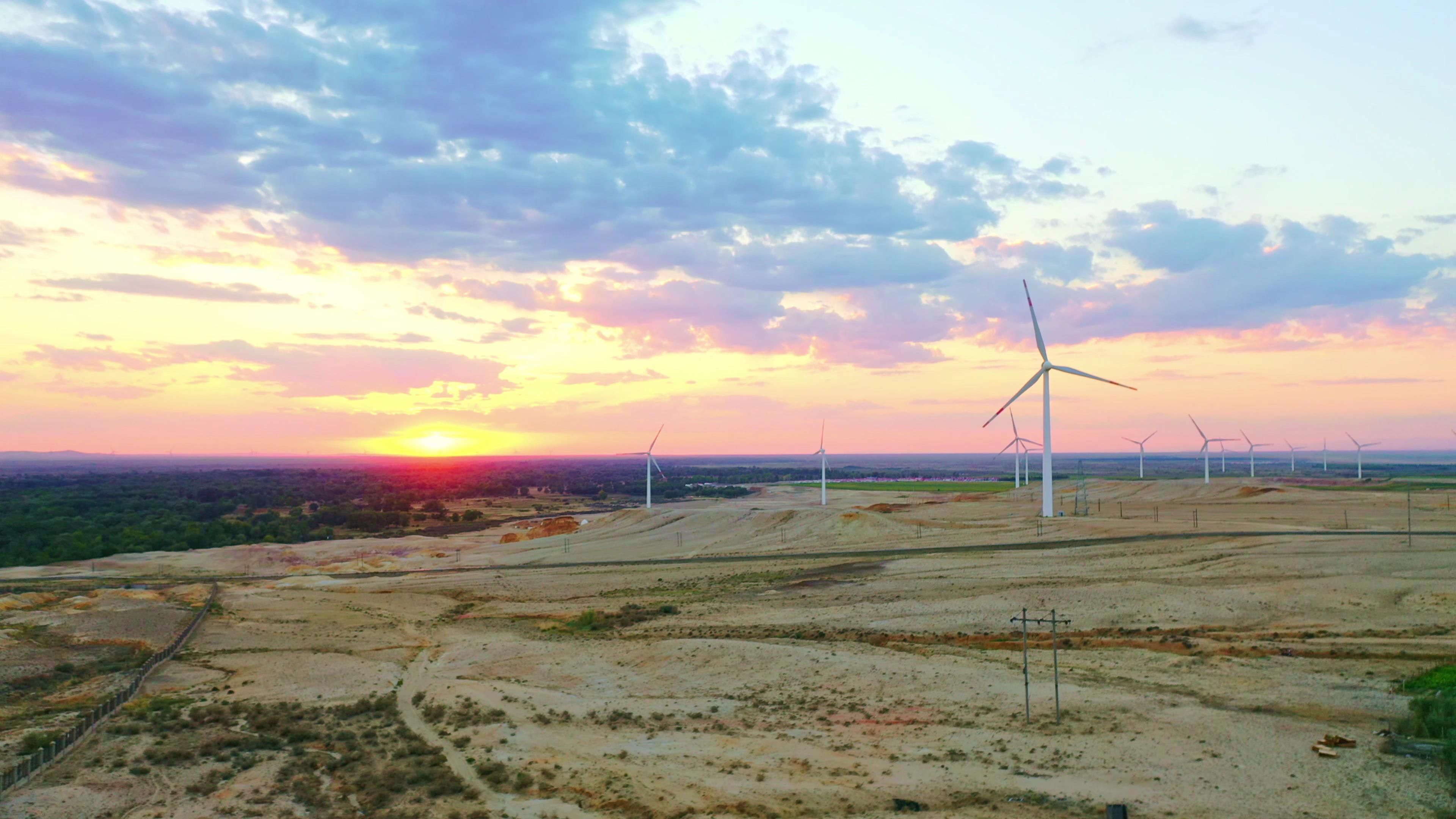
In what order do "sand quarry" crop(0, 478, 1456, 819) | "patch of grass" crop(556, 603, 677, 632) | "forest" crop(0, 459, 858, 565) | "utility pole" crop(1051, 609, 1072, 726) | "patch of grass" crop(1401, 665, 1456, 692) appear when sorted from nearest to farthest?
"sand quarry" crop(0, 478, 1456, 819) → "utility pole" crop(1051, 609, 1072, 726) → "patch of grass" crop(1401, 665, 1456, 692) → "patch of grass" crop(556, 603, 677, 632) → "forest" crop(0, 459, 858, 565)

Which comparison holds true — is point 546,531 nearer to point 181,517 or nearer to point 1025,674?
point 181,517

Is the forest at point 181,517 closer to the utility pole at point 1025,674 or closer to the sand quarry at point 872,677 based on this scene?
the sand quarry at point 872,677

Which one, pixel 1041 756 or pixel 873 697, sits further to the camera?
pixel 873 697

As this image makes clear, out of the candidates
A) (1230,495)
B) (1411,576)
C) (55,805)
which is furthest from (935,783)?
(1230,495)

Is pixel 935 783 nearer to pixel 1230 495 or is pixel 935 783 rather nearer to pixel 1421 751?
pixel 1421 751

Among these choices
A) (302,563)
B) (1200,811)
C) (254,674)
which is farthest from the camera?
(302,563)

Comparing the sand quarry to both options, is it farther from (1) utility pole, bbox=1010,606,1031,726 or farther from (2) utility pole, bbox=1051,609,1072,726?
(2) utility pole, bbox=1051,609,1072,726

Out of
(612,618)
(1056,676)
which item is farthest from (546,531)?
(1056,676)

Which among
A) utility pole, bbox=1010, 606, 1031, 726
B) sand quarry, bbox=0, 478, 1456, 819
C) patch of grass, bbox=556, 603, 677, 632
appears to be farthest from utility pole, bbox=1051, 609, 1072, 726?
patch of grass, bbox=556, 603, 677, 632
